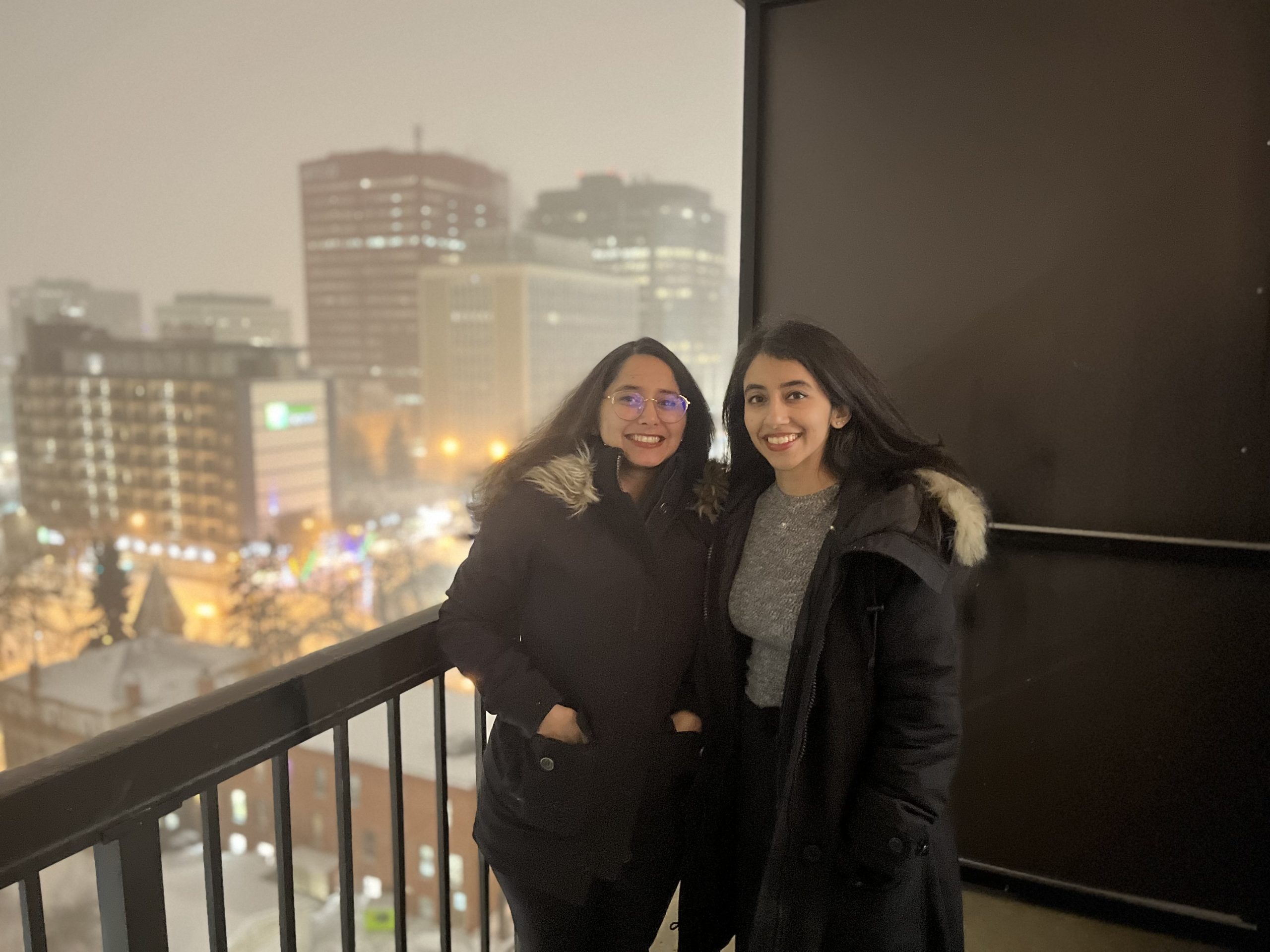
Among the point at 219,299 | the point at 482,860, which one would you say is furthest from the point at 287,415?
the point at 482,860

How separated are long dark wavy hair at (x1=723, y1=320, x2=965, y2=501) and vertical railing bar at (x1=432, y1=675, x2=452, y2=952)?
0.89 metres

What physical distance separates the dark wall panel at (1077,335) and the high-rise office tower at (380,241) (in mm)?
37059

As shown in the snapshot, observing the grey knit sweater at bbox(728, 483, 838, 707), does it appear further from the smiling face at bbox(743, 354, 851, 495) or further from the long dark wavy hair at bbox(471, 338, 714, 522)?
the long dark wavy hair at bbox(471, 338, 714, 522)

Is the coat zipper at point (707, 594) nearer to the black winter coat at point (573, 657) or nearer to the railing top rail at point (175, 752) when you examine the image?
the black winter coat at point (573, 657)

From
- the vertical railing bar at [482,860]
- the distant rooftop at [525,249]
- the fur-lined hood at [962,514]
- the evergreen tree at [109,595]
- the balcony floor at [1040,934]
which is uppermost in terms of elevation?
the distant rooftop at [525,249]

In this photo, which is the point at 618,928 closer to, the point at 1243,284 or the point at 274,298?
the point at 1243,284

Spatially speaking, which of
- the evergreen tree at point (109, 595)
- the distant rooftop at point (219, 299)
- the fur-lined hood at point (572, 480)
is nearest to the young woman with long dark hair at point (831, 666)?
the fur-lined hood at point (572, 480)

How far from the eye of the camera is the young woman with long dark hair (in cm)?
128

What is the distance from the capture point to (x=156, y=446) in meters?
31.7

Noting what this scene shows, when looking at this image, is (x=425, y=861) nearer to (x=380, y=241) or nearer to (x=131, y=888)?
(x=131, y=888)

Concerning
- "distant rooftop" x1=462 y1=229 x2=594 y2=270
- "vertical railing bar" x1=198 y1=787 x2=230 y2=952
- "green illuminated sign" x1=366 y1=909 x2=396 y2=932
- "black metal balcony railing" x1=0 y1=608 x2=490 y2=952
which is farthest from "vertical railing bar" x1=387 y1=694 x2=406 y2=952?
"distant rooftop" x1=462 y1=229 x2=594 y2=270

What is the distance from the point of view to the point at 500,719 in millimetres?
1522

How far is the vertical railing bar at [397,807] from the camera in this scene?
4.72 feet

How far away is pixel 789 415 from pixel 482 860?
1.16 m
